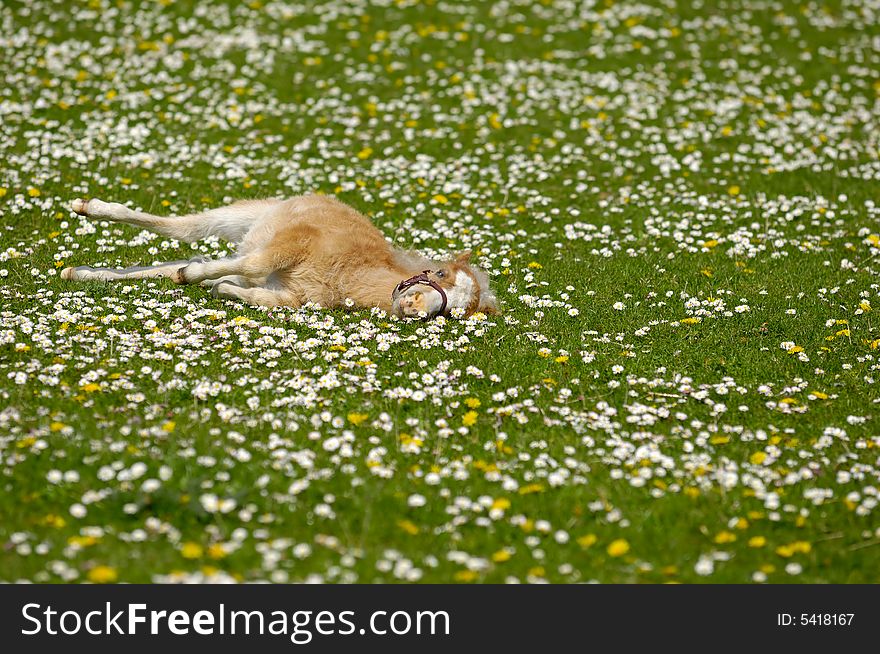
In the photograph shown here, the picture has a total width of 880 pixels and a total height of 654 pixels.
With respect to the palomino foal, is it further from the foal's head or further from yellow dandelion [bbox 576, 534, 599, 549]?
yellow dandelion [bbox 576, 534, 599, 549]

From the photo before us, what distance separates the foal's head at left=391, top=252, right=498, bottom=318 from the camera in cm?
909

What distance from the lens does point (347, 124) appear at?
1598 cm

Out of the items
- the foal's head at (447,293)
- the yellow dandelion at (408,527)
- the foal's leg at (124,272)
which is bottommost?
the yellow dandelion at (408,527)

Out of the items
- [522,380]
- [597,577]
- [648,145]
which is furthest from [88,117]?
[597,577]

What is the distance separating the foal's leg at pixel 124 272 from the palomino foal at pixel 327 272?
0.01 metres

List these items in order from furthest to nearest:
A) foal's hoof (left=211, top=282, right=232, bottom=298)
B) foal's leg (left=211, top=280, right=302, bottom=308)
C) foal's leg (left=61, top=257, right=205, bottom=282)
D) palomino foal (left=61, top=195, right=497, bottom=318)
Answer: foal's leg (left=61, top=257, right=205, bottom=282) < foal's hoof (left=211, top=282, right=232, bottom=298) < foal's leg (left=211, top=280, right=302, bottom=308) < palomino foal (left=61, top=195, right=497, bottom=318)

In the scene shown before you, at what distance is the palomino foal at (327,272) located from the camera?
927 centimetres

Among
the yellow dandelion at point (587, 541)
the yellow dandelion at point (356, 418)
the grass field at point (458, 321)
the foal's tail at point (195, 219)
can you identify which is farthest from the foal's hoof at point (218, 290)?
the yellow dandelion at point (587, 541)

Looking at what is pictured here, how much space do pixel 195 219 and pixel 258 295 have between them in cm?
188

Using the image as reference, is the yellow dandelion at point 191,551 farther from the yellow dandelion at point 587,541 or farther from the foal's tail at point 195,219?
the foal's tail at point 195,219

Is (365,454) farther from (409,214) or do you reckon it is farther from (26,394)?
(409,214)

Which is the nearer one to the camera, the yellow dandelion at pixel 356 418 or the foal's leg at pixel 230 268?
the yellow dandelion at pixel 356 418

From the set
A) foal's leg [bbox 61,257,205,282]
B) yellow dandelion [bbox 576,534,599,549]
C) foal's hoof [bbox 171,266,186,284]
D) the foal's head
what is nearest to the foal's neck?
the foal's head

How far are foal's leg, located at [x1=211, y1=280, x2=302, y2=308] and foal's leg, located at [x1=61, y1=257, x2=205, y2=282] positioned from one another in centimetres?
67
